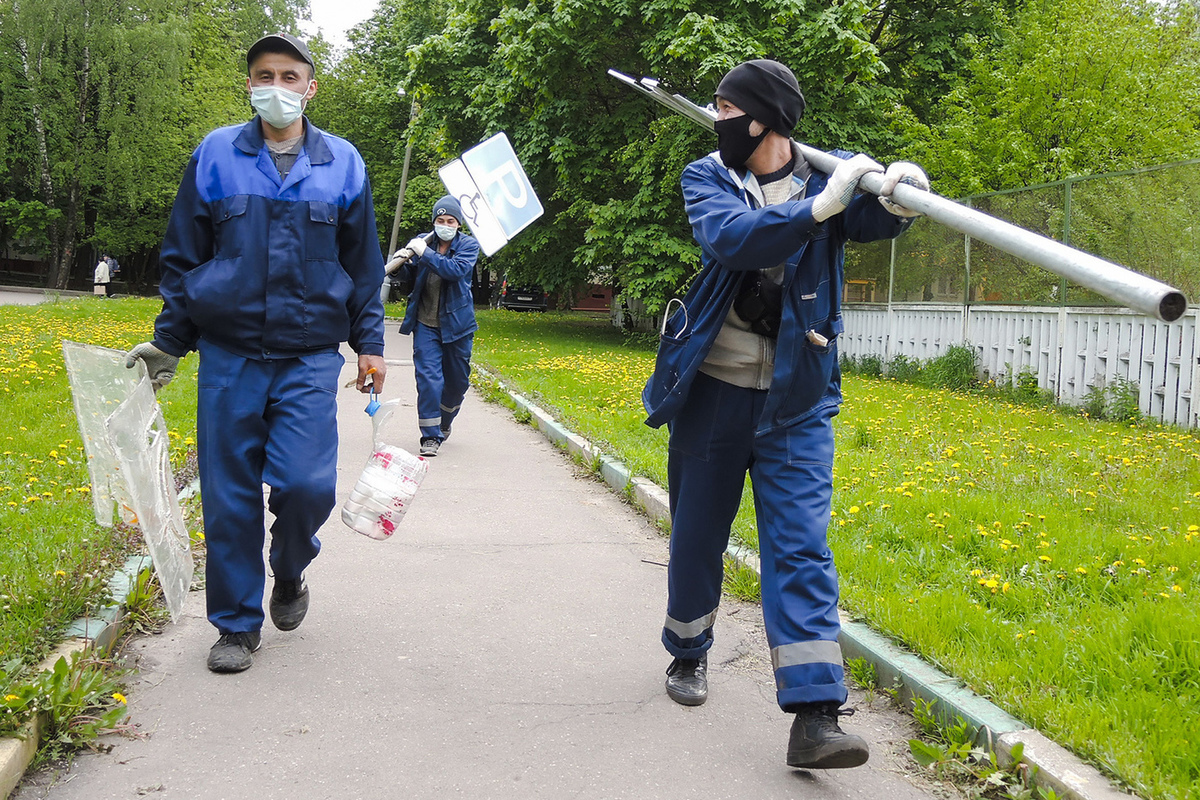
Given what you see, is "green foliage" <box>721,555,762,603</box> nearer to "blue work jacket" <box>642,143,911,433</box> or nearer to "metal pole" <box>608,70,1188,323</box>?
"blue work jacket" <box>642,143,911,433</box>

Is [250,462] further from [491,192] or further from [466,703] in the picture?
[491,192]

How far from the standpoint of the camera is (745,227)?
3.11m

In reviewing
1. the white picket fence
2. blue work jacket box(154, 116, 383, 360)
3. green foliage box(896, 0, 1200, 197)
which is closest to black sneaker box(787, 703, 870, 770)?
blue work jacket box(154, 116, 383, 360)

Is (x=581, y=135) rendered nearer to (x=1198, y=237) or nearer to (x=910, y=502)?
(x=1198, y=237)

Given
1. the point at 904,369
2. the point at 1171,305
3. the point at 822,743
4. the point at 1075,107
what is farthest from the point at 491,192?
the point at 1075,107

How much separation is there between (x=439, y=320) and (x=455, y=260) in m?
0.52

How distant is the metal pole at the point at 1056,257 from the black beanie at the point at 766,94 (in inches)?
20.9

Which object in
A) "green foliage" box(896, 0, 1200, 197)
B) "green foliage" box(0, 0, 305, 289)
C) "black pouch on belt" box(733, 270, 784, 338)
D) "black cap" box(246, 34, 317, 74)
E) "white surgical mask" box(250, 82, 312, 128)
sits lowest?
"black pouch on belt" box(733, 270, 784, 338)

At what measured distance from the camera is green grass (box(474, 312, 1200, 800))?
11.1 ft

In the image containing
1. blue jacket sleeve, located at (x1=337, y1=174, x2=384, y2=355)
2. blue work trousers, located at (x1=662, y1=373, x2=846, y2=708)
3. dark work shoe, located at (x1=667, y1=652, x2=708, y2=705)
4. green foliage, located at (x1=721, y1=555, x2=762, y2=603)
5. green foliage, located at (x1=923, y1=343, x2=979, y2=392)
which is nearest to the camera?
blue work trousers, located at (x1=662, y1=373, x2=846, y2=708)

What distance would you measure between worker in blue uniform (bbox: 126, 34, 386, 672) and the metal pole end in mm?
2917

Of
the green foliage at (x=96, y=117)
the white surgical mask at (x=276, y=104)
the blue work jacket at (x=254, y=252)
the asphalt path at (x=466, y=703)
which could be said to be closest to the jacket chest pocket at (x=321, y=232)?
the blue work jacket at (x=254, y=252)

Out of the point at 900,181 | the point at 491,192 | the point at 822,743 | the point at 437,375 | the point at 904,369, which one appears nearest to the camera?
the point at 900,181

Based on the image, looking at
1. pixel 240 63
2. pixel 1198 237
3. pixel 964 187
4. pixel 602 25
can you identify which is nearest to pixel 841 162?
pixel 1198 237
